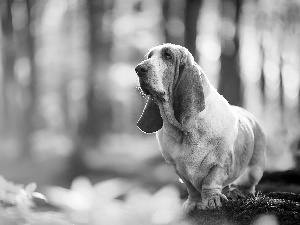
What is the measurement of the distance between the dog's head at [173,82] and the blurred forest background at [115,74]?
109 cm

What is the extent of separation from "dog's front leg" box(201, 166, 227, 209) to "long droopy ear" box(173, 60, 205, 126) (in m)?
0.55

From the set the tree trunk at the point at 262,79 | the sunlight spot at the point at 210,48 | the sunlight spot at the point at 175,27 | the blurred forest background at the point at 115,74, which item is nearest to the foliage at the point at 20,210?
the blurred forest background at the point at 115,74

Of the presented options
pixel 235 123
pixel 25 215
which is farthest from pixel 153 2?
pixel 25 215

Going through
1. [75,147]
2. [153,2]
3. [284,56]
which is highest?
[153,2]

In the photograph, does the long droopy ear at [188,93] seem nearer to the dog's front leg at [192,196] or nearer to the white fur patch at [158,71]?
the white fur patch at [158,71]

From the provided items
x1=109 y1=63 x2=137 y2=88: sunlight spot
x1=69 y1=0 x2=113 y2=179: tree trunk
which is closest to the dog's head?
x1=69 y1=0 x2=113 y2=179: tree trunk

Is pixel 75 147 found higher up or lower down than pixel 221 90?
lower down

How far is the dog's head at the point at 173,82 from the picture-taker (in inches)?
147

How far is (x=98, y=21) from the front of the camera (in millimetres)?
13539

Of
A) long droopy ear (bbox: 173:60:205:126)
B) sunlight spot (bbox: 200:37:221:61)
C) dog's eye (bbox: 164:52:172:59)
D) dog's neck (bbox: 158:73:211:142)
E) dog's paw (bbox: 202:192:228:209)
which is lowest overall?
dog's paw (bbox: 202:192:228:209)

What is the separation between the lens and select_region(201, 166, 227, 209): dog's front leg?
386cm

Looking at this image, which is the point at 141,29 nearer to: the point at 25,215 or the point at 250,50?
the point at 250,50

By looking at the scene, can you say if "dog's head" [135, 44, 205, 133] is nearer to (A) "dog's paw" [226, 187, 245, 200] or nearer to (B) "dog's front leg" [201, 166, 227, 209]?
(B) "dog's front leg" [201, 166, 227, 209]

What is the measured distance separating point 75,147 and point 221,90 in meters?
5.15
